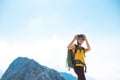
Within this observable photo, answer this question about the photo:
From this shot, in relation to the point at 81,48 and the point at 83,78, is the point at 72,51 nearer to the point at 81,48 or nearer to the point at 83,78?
the point at 81,48

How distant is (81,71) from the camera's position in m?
9.46

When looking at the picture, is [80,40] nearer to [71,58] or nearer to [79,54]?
[79,54]

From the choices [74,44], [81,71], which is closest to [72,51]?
[74,44]

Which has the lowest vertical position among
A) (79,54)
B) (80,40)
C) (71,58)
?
(71,58)

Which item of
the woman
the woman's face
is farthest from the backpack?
the woman's face

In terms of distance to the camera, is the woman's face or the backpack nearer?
the backpack

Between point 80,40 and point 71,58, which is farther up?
point 80,40

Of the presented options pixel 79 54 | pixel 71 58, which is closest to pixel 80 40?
pixel 79 54

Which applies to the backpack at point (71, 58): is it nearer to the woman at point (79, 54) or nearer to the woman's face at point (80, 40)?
the woman at point (79, 54)

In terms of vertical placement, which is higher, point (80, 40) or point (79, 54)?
point (80, 40)

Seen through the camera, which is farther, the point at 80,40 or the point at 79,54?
the point at 80,40

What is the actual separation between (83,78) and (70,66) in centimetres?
98

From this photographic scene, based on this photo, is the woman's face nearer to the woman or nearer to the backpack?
the woman

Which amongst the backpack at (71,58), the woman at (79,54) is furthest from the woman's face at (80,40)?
the backpack at (71,58)
